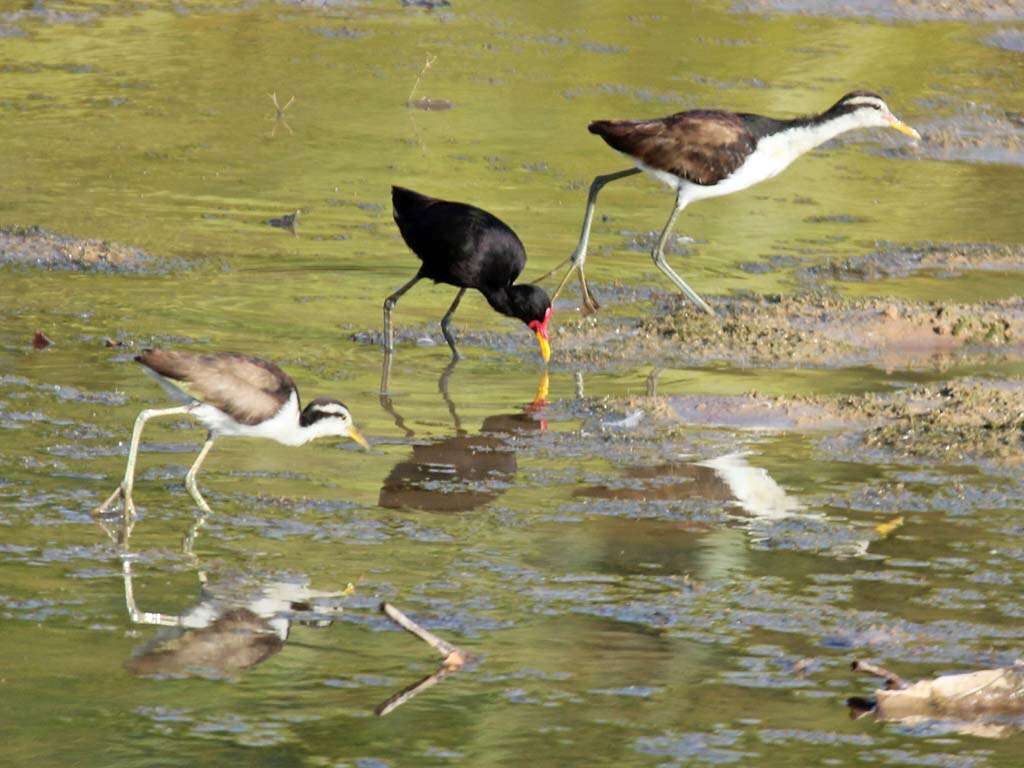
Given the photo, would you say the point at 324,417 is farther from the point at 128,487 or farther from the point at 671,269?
the point at 671,269

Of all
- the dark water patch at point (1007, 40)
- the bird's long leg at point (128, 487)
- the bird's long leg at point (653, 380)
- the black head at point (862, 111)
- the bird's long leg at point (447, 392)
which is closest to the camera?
the bird's long leg at point (128, 487)

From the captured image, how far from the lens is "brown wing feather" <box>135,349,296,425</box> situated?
8.02m

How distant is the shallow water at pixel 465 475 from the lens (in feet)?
19.6

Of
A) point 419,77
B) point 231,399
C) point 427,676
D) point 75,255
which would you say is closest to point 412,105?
point 419,77

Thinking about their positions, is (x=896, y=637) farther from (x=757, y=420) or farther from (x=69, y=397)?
(x=69, y=397)

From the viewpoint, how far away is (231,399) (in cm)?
802

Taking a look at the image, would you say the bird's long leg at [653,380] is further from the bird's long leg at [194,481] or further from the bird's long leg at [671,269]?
the bird's long leg at [194,481]

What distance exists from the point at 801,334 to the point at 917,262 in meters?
2.38

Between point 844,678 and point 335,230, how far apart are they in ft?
24.3

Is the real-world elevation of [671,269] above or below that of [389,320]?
above

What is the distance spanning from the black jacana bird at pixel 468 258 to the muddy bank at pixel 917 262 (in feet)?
8.02

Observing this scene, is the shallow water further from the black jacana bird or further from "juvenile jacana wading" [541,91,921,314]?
"juvenile jacana wading" [541,91,921,314]

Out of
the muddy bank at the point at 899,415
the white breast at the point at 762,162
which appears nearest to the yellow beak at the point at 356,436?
the muddy bank at the point at 899,415

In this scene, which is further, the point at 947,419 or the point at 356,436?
the point at 947,419
